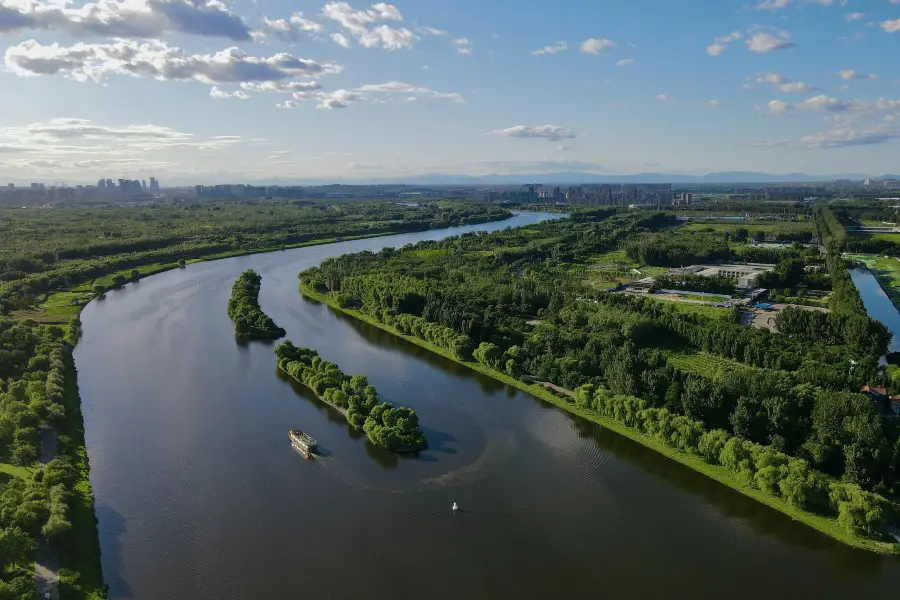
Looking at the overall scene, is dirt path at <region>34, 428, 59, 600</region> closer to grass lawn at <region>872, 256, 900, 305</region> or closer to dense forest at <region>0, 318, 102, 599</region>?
dense forest at <region>0, 318, 102, 599</region>

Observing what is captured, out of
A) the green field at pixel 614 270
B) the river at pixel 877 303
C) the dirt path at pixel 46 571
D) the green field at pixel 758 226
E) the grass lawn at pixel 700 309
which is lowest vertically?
the dirt path at pixel 46 571

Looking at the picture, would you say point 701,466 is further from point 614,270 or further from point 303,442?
point 614,270

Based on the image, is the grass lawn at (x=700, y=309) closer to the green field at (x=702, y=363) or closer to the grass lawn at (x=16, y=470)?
the green field at (x=702, y=363)

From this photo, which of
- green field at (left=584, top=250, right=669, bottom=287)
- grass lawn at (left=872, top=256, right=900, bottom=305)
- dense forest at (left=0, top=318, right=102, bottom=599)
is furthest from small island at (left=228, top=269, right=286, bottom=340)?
grass lawn at (left=872, top=256, right=900, bottom=305)

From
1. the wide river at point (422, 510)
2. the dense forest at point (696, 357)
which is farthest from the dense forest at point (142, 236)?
the wide river at point (422, 510)

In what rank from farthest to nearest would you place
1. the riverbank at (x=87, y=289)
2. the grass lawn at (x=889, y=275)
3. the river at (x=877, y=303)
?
the grass lawn at (x=889, y=275)
the riverbank at (x=87, y=289)
the river at (x=877, y=303)

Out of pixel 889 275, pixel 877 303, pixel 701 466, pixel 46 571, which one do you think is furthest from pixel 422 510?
pixel 889 275

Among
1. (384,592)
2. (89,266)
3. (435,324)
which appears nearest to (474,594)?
(384,592)
